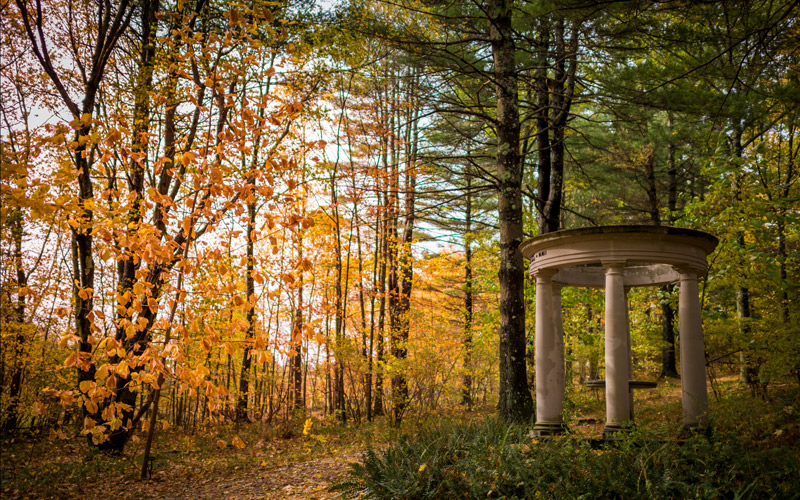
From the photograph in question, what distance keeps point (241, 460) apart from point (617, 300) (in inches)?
273

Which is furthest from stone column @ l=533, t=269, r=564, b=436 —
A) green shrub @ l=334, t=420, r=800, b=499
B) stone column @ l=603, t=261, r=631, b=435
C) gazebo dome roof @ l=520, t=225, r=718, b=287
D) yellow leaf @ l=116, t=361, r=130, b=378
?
yellow leaf @ l=116, t=361, r=130, b=378

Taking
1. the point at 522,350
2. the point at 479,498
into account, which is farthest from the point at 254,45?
the point at 522,350

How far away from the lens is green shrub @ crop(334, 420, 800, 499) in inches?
181

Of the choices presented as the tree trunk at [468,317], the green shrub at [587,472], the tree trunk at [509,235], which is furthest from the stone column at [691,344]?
the tree trunk at [468,317]

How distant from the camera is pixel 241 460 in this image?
9.17 metres

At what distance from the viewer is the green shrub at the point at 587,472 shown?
4598 millimetres

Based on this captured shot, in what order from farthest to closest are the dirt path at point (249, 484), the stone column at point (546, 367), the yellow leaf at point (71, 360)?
the stone column at point (546, 367) → the dirt path at point (249, 484) → the yellow leaf at point (71, 360)

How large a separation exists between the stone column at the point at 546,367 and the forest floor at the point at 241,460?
43cm

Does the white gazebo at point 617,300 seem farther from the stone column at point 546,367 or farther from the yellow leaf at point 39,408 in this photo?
the yellow leaf at point 39,408

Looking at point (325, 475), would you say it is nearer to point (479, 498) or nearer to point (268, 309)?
point (479, 498)

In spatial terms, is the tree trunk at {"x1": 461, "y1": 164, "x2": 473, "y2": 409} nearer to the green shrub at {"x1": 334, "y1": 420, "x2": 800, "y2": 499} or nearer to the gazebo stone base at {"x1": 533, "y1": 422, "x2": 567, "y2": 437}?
the gazebo stone base at {"x1": 533, "y1": 422, "x2": 567, "y2": 437}

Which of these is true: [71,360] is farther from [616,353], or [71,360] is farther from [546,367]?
[616,353]

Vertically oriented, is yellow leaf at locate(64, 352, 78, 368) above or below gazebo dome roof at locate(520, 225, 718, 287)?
below

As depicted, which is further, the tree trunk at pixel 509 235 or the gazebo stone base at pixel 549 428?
the tree trunk at pixel 509 235
